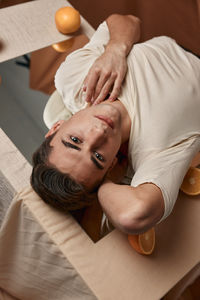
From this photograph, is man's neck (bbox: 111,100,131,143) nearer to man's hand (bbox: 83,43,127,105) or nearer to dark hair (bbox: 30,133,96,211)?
man's hand (bbox: 83,43,127,105)

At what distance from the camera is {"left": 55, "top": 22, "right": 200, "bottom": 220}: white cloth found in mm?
971

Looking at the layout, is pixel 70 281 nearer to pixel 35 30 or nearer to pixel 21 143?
pixel 21 143

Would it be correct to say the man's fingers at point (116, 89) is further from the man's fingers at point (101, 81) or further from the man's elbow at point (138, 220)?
the man's elbow at point (138, 220)

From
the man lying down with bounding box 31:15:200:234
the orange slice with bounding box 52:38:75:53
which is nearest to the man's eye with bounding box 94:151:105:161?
the man lying down with bounding box 31:15:200:234

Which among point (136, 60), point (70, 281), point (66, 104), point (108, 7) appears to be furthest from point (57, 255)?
point (108, 7)

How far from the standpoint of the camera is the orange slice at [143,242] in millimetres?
925

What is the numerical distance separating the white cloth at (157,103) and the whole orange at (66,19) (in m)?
Result: 0.20

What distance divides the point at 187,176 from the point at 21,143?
1.69 ft

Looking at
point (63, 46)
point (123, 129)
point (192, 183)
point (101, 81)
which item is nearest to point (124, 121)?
point (123, 129)

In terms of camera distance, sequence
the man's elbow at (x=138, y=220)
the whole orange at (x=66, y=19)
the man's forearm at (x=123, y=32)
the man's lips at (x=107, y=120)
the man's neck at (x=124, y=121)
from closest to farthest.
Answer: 1. the man's elbow at (x=138, y=220)
2. the man's lips at (x=107, y=120)
3. the man's neck at (x=124, y=121)
4. the man's forearm at (x=123, y=32)
5. the whole orange at (x=66, y=19)

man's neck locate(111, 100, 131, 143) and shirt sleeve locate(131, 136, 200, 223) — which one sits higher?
man's neck locate(111, 100, 131, 143)

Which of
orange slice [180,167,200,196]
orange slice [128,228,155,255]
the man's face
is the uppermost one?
the man's face

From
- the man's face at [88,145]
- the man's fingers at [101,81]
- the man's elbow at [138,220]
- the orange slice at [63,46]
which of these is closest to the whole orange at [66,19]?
the orange slice at [63,46]

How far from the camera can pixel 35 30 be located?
137 cm
